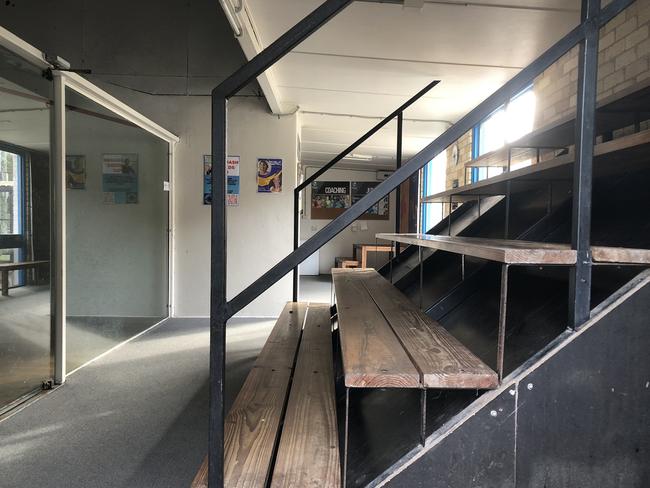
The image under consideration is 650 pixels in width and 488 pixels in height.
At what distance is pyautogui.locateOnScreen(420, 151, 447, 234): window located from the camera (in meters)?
6.02

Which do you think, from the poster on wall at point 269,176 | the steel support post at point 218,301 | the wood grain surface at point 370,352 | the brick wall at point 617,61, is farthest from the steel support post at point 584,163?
the poster on wall at point 269,176

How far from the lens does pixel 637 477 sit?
2.82 ft

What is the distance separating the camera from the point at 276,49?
0.86 metres

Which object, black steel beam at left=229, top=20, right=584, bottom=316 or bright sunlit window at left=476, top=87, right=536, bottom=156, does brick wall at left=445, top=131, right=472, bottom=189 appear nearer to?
bright sunlit window at left=476, top=87, right=536, bottom=156

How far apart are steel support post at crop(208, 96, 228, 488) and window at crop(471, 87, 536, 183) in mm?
2523

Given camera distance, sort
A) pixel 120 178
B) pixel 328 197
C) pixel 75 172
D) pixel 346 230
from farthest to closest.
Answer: pixel 328 197
pixel 346 230
pixel 120 178
pixel 75 172

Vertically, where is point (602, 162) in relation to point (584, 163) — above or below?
above

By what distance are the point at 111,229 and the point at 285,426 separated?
3.01 metres

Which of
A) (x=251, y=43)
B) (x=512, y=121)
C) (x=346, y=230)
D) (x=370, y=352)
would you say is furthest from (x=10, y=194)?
(x=346, y=230)

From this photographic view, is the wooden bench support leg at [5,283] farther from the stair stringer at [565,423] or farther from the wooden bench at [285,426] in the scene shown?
the stair stringer at [565,423]

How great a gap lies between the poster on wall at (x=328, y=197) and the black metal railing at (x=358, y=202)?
321 inches

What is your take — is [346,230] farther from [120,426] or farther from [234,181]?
[120,426]

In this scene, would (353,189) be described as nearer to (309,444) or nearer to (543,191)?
(543,191)

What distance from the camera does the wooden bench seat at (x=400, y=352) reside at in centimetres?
85
